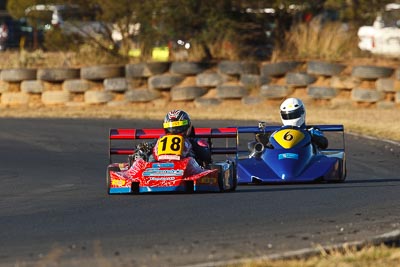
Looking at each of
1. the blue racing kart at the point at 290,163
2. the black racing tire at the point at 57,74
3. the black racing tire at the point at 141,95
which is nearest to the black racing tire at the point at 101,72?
the black racing tire at the point at 57,74

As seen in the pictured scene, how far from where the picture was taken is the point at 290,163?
488 inches

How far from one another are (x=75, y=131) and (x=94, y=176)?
6349mm

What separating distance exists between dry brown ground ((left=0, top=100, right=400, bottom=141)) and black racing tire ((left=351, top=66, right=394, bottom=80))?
67 centimetres

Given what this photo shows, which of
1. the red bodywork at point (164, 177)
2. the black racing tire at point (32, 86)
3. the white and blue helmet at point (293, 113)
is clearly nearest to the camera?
the red bodywork at point (164, 177)

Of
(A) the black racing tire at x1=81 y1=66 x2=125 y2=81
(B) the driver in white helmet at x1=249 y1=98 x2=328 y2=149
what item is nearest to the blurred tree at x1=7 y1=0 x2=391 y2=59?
(A) the black racing tire at x1=81 y1=66 x2=125 y2=81

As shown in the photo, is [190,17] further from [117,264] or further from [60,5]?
[117,264]

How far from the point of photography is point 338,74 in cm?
2331

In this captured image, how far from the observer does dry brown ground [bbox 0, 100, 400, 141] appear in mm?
20638

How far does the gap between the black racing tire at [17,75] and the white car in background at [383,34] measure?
7.97 metres

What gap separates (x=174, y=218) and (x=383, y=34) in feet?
64.5

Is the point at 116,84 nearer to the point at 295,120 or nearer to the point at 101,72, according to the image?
the point at 101,72

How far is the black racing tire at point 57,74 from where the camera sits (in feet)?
79.8

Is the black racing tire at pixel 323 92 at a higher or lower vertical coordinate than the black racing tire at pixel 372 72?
lower

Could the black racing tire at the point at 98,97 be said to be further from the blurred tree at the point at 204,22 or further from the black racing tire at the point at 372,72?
the black racing tire at the point at 372,72
